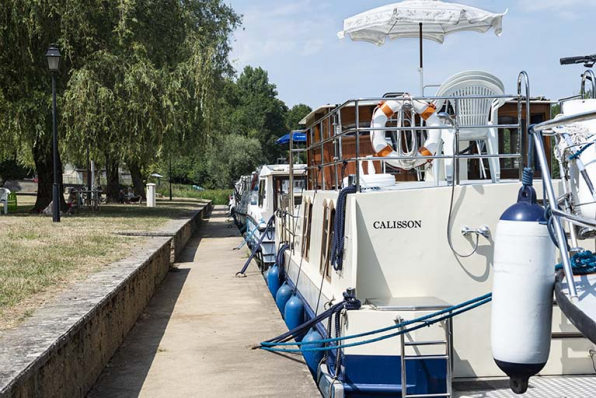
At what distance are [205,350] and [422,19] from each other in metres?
5.17

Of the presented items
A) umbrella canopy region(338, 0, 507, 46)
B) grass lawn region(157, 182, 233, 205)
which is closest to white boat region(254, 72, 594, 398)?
umbrella canopy region(338, 0, 507, 46)

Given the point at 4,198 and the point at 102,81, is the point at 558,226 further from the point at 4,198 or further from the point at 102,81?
the point at 4,198

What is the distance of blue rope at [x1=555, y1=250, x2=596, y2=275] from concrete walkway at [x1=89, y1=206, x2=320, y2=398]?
344 cm

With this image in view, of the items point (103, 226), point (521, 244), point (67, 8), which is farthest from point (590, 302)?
point (67, 8)

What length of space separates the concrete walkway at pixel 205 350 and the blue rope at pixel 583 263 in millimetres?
3441

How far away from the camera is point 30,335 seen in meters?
6.08

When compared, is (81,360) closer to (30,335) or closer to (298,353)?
(30,335)

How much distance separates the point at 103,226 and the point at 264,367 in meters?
→ 12.1

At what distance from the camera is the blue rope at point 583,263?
4641mm

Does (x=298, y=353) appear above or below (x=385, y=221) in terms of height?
below

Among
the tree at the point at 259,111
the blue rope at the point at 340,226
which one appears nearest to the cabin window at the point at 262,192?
the blue rope at the point at 340,226

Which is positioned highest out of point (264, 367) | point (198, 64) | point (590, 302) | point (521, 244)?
point (198, 64)

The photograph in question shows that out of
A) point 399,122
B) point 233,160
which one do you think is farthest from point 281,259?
point 233,160

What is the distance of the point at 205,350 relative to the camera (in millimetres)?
9422
